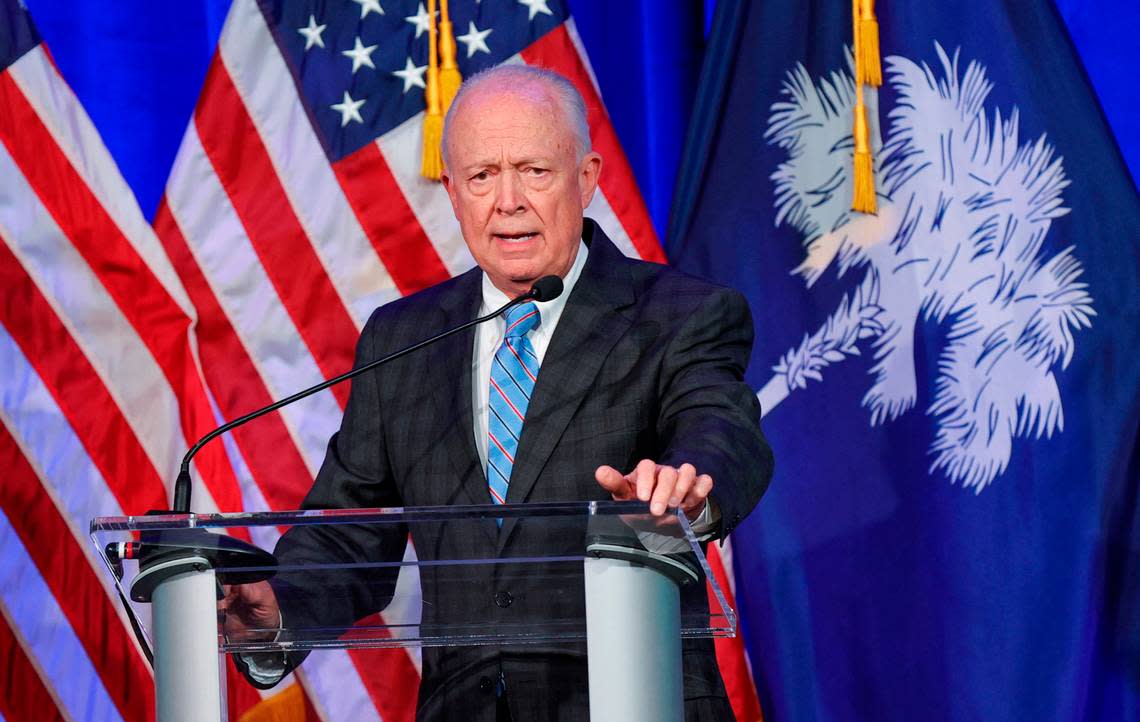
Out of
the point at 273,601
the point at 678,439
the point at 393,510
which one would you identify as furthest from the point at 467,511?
the point at 678,439

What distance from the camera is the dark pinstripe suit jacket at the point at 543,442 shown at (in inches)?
54.4

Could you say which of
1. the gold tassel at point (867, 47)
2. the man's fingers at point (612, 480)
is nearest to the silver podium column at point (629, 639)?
the man's fingers at point (612, 480)

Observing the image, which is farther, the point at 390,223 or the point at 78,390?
the point at 390,223

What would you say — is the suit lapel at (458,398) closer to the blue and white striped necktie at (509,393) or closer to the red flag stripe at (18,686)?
the blue and white striped necktie at (509,393)

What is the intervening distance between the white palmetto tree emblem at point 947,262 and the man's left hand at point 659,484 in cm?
180

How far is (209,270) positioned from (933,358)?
1.66 metres

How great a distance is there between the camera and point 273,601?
4.69 ft

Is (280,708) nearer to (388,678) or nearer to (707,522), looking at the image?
(388,678)

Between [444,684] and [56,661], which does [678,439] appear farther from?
[56,661]

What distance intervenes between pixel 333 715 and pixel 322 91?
2207 mm

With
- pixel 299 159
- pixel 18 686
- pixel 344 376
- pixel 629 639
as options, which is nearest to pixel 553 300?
pixel 344 376

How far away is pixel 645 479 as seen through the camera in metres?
1.34

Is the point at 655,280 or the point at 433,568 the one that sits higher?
the point at 655,280

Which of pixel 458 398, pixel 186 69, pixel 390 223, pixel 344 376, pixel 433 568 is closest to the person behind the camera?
pixel 433 568
